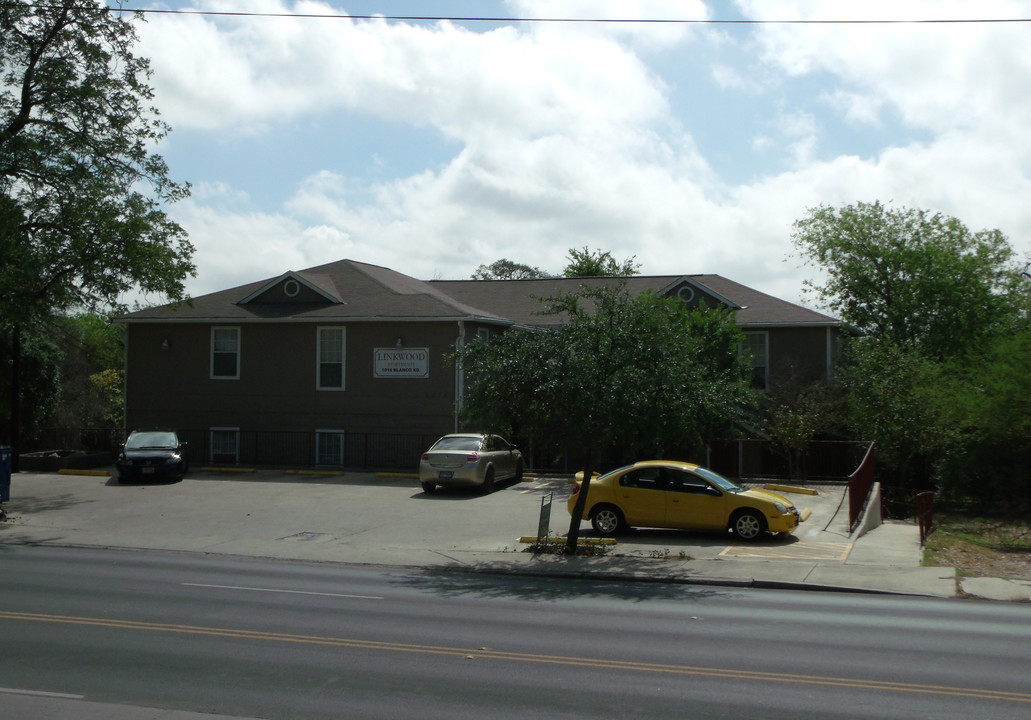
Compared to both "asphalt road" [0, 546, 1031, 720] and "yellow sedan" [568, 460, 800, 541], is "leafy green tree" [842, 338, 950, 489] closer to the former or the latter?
"yellow sedan" [568, 460, 800, 541]

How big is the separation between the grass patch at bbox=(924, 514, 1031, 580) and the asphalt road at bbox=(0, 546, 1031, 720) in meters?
3.81

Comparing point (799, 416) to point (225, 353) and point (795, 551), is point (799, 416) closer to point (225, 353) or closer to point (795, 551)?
point (795, 551)

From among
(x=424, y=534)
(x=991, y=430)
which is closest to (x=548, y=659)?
(x=424, y=534)

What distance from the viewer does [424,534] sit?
19.0m

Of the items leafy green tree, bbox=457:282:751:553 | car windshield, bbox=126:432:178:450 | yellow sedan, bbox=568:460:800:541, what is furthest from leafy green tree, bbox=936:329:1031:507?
car windshield, bbox=126:432:178:450

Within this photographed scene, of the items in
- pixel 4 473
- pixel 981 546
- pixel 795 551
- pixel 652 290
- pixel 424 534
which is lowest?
pixel 981 546

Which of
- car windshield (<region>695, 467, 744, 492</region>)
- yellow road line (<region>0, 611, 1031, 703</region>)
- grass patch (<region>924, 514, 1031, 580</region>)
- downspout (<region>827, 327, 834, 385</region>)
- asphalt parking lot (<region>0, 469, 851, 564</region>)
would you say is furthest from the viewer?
downspout (<region>827, 327, 834, 385</region>)

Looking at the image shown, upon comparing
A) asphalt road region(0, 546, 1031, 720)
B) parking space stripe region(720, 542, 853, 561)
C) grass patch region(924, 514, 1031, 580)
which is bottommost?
Result: grass patch region(924, 514, 1031, 580)

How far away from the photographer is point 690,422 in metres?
16.5

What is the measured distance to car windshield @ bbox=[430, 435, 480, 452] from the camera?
80.5 ft

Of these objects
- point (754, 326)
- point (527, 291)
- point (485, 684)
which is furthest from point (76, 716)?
point (527, 291)

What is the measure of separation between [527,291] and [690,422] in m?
22.4

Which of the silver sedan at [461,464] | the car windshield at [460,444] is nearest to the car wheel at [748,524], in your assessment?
the silver sedan at [461,464]

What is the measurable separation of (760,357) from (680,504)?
55.2ft
